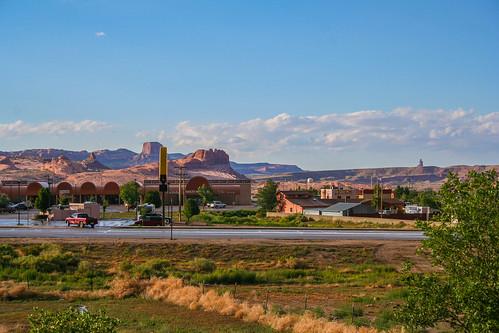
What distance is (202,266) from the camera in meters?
38.9

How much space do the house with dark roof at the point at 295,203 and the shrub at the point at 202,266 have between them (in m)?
52.1

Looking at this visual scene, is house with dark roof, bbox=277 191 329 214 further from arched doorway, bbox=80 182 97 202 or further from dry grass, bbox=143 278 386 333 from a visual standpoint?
dry grass, bbox=143 278 386 333

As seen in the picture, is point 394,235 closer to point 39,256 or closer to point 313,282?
point 313,282

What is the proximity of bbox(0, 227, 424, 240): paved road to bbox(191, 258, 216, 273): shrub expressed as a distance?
8.85m

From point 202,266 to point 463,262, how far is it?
2665 centimetres

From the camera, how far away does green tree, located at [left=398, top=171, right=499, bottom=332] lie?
12.7m

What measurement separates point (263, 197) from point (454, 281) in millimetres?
86211

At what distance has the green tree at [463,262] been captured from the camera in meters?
12.7

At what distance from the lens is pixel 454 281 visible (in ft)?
43.6

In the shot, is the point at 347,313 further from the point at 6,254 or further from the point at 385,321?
the point at 6,254

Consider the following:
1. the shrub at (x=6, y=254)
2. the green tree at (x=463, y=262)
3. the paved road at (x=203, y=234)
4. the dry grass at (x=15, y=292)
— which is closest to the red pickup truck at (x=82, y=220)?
the paved road at (x=203, y=234)

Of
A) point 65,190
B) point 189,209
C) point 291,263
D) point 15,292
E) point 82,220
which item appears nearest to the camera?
point 15,292

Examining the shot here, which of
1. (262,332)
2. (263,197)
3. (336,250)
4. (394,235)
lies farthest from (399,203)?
(262,332)

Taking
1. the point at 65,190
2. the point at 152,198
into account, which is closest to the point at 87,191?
the point at 65,190
